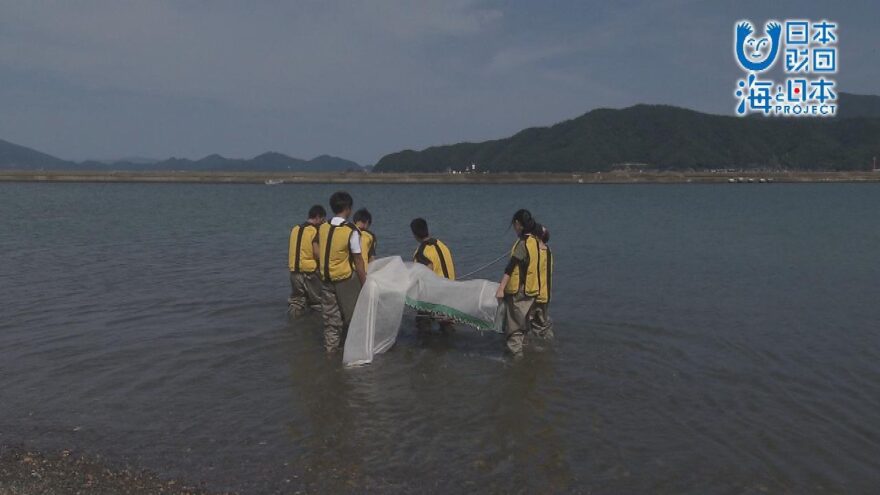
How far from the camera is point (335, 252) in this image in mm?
9164

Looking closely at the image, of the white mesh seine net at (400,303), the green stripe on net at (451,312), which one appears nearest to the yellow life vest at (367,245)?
the white mesh seine net at (400,303)

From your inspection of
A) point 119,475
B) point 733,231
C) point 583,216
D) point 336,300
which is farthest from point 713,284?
point 583,216

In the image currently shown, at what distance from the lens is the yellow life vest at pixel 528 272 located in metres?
9.16

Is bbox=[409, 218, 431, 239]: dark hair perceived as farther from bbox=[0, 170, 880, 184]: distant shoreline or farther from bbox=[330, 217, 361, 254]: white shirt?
bbox=[0, 170, 880, 184]: distant shoreline

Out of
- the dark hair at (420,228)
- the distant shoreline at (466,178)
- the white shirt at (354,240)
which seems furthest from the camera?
the distant shoreline at (466,178)

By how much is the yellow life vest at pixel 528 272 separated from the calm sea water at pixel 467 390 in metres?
1.15

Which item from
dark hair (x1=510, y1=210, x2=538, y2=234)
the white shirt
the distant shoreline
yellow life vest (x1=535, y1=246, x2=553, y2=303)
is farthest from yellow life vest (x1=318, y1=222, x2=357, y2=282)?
the distant shoreline

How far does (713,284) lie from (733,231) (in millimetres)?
18295

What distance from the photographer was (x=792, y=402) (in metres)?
8.40

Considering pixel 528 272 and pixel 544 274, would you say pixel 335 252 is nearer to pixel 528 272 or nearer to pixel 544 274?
pixel 528 272

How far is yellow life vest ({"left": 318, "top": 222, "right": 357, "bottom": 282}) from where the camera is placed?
9.07 metres

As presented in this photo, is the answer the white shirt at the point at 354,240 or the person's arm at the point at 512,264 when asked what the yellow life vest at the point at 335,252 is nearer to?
the white shirt at the point at 354,240

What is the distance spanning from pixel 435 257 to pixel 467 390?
2.69 m

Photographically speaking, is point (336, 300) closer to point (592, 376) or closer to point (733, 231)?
point (592, 376)
